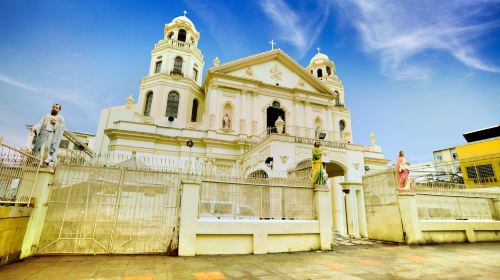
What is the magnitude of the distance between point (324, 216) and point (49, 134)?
8363 mm

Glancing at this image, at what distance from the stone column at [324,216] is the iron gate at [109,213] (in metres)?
4.55

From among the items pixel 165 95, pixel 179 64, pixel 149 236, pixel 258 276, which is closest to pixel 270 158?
pixel 149 236

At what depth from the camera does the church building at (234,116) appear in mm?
14812

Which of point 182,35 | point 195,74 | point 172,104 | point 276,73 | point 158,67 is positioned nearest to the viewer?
point 172,104

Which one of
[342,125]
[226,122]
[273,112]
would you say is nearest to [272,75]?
[273,112]

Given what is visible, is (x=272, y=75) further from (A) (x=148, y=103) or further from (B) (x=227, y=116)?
(A) (x=148, y=103)

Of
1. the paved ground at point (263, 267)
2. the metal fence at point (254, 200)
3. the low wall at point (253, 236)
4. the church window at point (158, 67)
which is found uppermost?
the church window at point (158, 67)

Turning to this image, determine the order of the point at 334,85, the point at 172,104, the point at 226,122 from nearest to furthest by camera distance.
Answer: the point at 226,122
the point at 172,104
the point at 334,85

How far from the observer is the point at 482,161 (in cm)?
2478

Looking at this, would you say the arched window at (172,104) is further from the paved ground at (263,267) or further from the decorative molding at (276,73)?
the paved ground at (263,267)

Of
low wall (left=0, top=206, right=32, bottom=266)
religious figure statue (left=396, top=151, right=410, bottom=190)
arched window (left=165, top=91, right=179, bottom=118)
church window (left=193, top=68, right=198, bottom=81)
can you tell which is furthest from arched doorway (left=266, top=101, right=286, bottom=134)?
low wall (left=0, top=206, right=32, bottom=266)

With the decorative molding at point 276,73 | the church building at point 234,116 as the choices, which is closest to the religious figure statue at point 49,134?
the church building at point 234,116

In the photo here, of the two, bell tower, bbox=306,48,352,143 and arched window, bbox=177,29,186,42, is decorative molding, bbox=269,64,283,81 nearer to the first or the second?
bell tower, bbox=306,48,352,143

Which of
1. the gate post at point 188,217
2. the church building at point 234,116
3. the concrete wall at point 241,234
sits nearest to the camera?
the gate post at point 188,217
